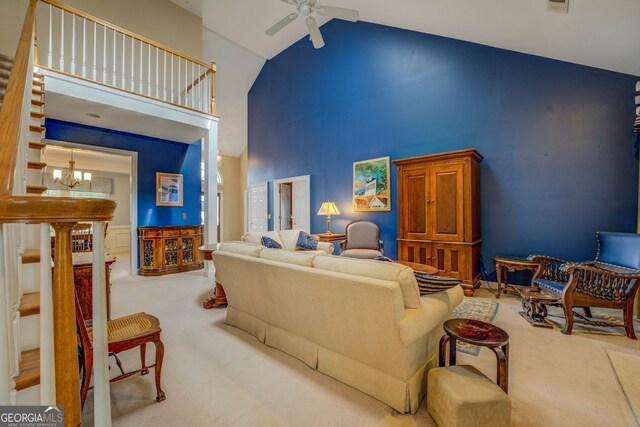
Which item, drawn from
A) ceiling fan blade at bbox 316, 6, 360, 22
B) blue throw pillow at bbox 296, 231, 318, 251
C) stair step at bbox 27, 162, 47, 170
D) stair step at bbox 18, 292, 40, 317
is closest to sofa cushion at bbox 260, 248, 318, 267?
stair step at bbox 18, 292, 40, 317

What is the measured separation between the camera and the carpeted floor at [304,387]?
1586 mm

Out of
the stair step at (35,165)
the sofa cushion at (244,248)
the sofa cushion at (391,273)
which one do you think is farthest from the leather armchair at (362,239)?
the stair step at (35,165)

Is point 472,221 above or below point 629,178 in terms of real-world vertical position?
below

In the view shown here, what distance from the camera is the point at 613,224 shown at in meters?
3.36

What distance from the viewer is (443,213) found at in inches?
157

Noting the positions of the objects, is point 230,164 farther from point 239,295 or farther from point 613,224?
point 613,224

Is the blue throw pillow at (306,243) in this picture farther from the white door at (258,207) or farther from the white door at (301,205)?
the white door at (258,207)

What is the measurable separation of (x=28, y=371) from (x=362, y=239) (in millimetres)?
4420

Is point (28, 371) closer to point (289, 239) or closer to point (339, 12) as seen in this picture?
point (289, 239)

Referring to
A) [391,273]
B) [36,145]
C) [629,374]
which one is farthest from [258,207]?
[629,374]

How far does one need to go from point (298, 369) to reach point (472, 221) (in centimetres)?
306

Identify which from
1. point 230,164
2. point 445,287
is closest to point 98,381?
point 445,287

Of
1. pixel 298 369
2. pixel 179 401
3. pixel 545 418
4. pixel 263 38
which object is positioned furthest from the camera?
pixel 263 38

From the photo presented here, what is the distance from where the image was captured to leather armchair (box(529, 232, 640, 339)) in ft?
8.41
